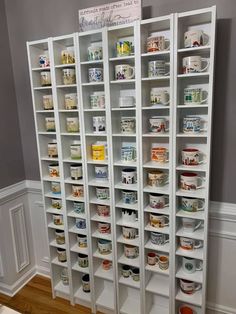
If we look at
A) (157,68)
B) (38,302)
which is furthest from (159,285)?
(157,68)

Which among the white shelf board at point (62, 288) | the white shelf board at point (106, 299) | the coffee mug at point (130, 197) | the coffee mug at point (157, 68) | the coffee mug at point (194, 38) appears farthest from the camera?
the white shelf board at point (62, 288)

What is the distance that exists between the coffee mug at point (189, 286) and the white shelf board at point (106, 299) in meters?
0.52

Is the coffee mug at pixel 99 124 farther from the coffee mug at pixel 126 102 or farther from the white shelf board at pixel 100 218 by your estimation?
the white shelf board at pixel 100 218

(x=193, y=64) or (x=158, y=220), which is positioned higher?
(x=193, y=64)

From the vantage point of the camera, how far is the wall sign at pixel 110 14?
4.42 feet

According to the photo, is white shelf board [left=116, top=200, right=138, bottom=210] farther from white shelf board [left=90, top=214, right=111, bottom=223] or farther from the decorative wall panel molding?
the decorative wall panel molding

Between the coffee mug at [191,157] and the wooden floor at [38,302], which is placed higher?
the coffee mug at [191,157]

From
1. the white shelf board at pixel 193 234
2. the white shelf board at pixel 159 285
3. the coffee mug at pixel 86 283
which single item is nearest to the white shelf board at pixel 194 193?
the white shelf board at pixel 193 234

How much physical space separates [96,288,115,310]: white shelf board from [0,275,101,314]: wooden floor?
118 mm

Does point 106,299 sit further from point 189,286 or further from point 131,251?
point 189,286

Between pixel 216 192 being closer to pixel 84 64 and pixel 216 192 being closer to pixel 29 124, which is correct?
pixel 84 64

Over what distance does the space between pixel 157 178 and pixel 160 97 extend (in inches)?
17.3

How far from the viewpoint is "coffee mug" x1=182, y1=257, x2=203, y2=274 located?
148 cm

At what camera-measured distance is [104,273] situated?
68.6 inches
